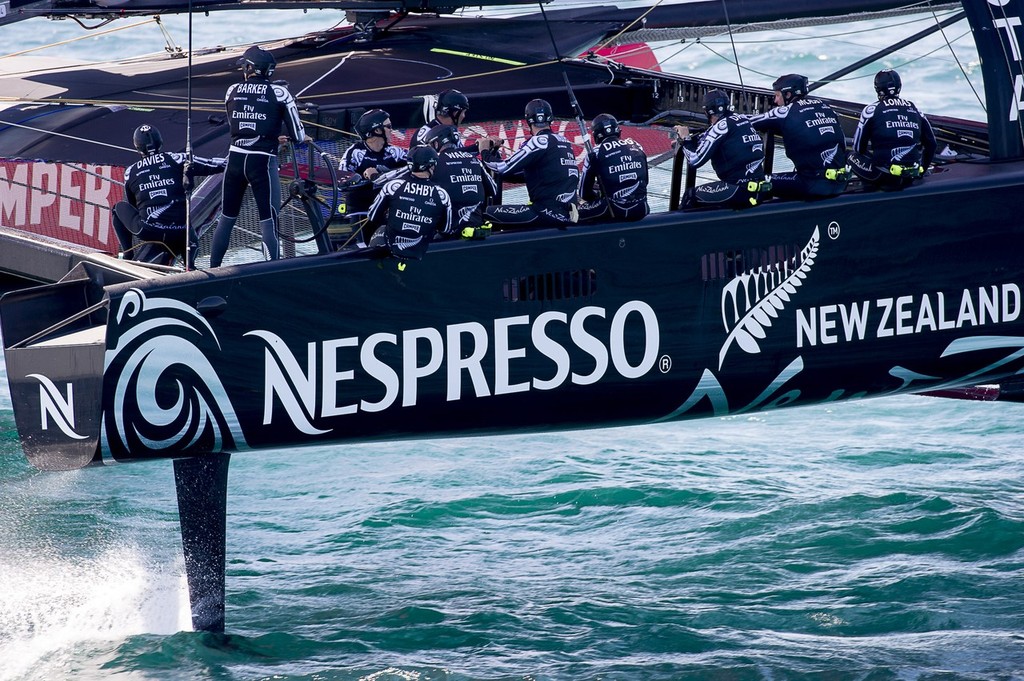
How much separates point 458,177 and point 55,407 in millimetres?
2085

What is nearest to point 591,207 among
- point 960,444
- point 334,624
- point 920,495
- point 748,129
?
point 748,129

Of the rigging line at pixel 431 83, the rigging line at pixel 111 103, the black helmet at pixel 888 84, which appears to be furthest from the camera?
the rigging line at pixel 431 83

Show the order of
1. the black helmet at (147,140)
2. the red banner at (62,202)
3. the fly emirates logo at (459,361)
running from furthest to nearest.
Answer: the red banner at (62,202) < the black helmet at (147,140) < the fly emirates logo at (459,361)

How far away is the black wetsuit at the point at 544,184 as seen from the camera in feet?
21.4

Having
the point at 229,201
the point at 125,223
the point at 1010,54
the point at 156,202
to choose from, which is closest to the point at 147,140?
the point at 156,202

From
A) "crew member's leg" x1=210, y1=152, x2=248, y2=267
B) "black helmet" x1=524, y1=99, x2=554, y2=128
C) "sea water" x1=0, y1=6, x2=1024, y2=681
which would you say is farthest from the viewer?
"sea water" x1=0, y1=6, x2=1024, y2=681

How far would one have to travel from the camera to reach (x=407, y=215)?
6156 millimetres

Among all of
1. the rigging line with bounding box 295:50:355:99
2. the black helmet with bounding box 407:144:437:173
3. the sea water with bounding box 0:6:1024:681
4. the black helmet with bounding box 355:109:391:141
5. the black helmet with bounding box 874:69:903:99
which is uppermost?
the rigging line with bounding box 295:50:355:99

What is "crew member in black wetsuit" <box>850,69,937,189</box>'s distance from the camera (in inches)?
269

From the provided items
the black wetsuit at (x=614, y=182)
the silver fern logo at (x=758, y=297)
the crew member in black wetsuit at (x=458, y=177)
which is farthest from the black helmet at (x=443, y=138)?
the silver fern logo at (x=758, y=297)

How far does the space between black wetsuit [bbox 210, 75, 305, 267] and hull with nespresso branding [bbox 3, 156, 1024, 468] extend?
0.51 metres

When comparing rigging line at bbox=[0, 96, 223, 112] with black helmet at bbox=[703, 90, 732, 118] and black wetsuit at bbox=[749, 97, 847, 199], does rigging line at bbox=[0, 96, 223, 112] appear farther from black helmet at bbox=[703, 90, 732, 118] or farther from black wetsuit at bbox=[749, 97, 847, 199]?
black wetsuit at bbox=[749, 97, 847, 199]

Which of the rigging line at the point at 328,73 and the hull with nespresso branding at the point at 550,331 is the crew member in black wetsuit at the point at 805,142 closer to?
the hull with nespresso branding at the point at 550,331

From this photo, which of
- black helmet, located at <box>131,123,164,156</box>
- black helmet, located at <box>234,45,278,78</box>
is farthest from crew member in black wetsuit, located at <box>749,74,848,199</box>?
black helmet, located at <box>131,123,164,156</box>
